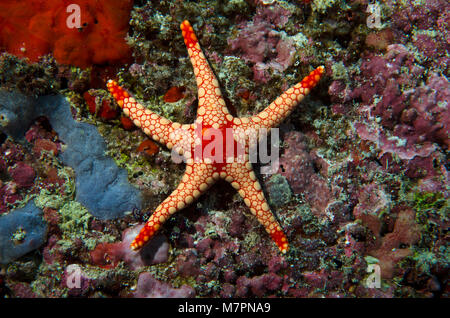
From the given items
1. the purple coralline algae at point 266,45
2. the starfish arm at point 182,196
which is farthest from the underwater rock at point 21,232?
the purple coralline algae at point 266,45

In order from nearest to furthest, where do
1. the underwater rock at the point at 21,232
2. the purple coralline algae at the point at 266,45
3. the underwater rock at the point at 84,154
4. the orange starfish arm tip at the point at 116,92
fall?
the underwater rock at the point at 21,232, the underwater rock at the point at 84,154, the orange starfish arm tip at the point at 116,92, the purple coralline algae at the point at 266,45

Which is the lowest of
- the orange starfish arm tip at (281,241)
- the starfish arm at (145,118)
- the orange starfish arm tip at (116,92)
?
the orange starfish arm tip at (281,241)

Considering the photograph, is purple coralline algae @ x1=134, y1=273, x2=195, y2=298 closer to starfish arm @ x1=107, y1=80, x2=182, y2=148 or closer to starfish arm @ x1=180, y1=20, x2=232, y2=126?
starfish arm @ x1=107, y1=80, x2=182, y2=148

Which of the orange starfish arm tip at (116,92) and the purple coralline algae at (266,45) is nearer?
the orange starfish arm tip at (116,92)

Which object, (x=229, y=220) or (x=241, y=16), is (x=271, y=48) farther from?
(x=229, y=220)

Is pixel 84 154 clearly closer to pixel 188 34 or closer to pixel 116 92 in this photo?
pixel 116 92

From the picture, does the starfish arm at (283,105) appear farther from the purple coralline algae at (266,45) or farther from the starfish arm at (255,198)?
the starfish arm at (255,198)
